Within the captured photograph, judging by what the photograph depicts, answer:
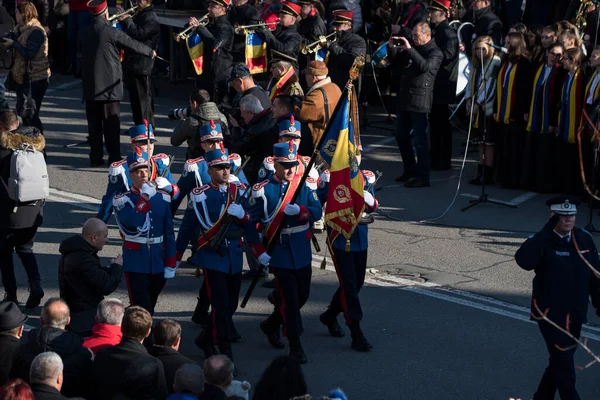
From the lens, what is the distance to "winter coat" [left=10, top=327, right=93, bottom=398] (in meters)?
7.48

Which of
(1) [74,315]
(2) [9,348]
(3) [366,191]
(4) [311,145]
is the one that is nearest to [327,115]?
(4) [311,145]

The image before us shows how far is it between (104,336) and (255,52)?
9862 millimetres

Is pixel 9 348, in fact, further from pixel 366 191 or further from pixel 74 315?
pixel 366 191

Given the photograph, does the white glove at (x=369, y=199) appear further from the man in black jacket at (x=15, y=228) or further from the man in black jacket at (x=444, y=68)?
the man in black jacket at (x=444, y=68)

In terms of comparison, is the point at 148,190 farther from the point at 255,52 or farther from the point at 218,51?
the point at 255,52

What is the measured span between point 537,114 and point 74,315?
779 centimetres

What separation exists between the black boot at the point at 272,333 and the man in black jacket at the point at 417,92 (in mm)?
5570

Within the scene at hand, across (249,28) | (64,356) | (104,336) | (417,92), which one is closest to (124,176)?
(104,336)

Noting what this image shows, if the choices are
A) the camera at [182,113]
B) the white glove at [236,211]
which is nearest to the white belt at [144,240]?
the white glove at [236,211]

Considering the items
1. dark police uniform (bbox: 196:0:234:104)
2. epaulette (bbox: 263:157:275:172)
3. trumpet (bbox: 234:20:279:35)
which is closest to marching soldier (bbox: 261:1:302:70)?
trumpet (bbox: 234:20:279:35)

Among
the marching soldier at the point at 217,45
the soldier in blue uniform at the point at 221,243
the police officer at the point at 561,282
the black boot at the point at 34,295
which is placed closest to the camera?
the police officer at the point at 561,282

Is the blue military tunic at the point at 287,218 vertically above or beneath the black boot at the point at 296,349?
above

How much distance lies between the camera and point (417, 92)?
15.2 metres

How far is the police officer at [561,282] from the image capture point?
8.60 metres
